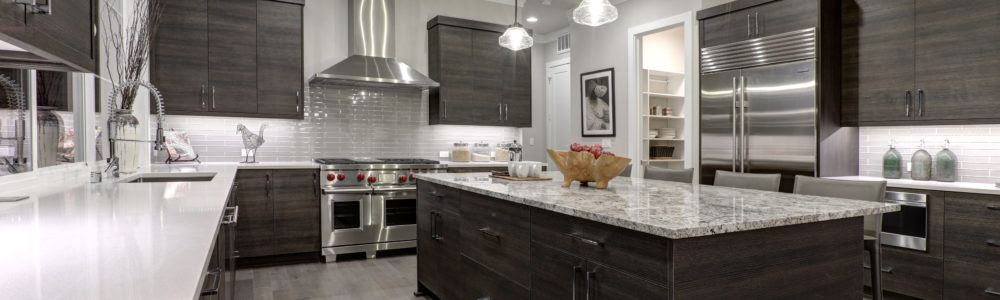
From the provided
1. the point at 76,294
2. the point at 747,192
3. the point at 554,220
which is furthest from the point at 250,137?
the point at 76,294

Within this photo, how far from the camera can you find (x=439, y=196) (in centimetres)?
308

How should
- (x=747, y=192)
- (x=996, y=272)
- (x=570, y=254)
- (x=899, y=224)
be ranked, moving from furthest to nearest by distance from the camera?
1. (x=899, y=224)
2. (x=996, y=272)
3. (x=747, y=192)
4. (x=570, y=254)

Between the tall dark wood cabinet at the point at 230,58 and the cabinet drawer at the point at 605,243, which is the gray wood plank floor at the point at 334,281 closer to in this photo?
the tall dark wood cabinet at the point at 230,58

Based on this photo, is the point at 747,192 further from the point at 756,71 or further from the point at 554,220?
the point at 756,71

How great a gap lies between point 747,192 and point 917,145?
8.21 ft

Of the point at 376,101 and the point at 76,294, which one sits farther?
the point at 376,101

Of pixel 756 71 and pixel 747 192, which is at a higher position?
pixel 756 71

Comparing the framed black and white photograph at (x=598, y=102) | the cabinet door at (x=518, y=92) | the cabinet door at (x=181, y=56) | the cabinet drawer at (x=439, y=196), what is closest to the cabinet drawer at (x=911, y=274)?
the cabinet drawer at (x=439, y=196)

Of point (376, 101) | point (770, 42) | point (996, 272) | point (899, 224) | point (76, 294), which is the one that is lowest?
point (996, 272)

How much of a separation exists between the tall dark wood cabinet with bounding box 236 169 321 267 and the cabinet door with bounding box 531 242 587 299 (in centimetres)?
294

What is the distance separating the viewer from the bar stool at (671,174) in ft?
10.6

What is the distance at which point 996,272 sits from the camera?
3.00 metres

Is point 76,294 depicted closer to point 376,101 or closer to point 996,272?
point 996,272

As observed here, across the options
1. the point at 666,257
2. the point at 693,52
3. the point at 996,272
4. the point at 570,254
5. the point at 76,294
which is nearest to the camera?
the point at 76,294
